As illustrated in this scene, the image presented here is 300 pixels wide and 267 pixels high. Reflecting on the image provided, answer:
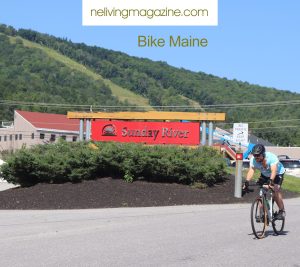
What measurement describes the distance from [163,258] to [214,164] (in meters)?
11.6

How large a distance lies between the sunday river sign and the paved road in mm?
11629

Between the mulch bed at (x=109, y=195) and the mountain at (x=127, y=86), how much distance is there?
3408 inches

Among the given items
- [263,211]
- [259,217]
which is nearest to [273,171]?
[263,211]

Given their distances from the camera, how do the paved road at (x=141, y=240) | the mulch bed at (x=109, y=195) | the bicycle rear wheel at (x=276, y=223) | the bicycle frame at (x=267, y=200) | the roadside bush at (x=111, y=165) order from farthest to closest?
the roadside bush at (x=111, y=165)
the mulch bed at (x=109, y=195)
the bicycle rear wheel at (x=276, y=223)
the bicycle frame at (x=267, y=200)
the paved road at (x=141, y=240)

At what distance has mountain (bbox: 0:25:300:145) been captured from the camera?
11631 centimetres

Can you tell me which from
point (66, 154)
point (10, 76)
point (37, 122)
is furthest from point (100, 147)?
point (10, 76)

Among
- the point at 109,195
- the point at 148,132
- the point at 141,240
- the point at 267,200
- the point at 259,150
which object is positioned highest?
the point at 259,150

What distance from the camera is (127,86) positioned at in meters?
158

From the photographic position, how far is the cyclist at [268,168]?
1040cm

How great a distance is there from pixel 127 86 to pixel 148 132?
131 m

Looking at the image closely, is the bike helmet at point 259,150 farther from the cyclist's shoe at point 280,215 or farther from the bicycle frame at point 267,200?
the cyclist's shoe at point 280,215

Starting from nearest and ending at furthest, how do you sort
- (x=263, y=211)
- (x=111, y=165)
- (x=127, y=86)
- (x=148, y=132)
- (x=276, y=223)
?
(x=263, y=211), (x=276, y=223), (x=111, y=165), (x=148, y=132), (x=127, y=86)

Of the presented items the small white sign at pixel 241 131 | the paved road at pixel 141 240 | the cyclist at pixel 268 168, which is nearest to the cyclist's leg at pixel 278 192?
the cyclist at pixel 268 168

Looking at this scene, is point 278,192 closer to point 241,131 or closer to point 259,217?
point 259,217
